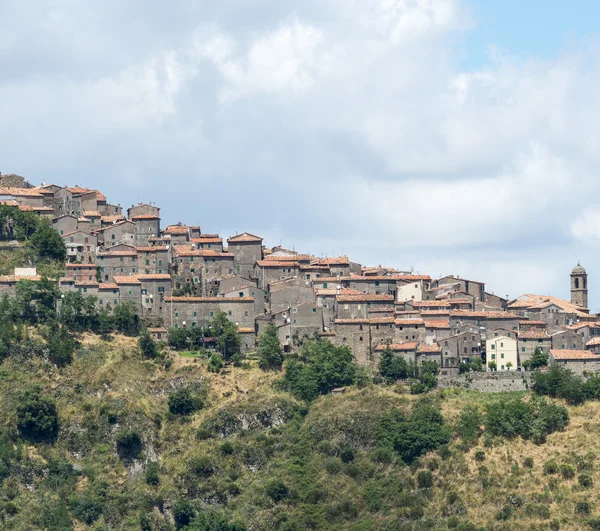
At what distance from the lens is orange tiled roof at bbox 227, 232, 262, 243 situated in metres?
118

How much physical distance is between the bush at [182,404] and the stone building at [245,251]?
16232 millimetres

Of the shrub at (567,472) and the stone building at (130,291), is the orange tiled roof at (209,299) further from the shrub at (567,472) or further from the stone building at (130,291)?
the shrub at (567,472)

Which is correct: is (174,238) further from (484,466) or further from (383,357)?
(484,466)

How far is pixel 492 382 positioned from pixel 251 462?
1600 cm

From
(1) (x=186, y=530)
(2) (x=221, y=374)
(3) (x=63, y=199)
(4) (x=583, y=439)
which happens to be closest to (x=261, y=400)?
(2) (x=221, y=374)

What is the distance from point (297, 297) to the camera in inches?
4390

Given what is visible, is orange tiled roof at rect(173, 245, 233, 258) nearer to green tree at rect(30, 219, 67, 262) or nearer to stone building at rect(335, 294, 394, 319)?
green tree at rect(30, 219, 67, 262)

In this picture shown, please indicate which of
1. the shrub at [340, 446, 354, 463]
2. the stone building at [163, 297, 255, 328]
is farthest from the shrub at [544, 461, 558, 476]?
the stone building at [163, 297, 255, 328]

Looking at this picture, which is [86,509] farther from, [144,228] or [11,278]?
[144,228]

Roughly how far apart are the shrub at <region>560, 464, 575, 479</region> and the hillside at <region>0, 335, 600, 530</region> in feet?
0.23

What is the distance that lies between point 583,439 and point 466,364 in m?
11.2

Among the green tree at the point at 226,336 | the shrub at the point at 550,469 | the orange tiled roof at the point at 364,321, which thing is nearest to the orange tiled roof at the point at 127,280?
the green tree at the point at 226,336

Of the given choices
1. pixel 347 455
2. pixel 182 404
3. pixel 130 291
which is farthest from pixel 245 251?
pixel 347 455

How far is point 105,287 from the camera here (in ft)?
362
